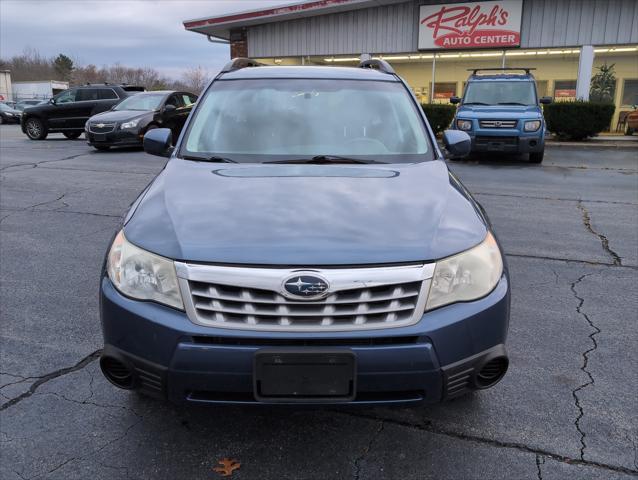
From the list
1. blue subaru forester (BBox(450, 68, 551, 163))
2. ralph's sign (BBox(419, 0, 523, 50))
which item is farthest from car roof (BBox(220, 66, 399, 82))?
ralph's sign (BBox(419, 0, 523, 50))

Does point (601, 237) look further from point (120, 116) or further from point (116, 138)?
point (120, 116)

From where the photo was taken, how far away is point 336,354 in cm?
A: 201

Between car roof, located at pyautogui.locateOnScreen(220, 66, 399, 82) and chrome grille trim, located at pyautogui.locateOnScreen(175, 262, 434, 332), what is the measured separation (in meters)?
2.20

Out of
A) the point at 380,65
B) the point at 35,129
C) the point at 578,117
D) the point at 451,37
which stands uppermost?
the point at 451,37

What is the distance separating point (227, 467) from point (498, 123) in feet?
37.0

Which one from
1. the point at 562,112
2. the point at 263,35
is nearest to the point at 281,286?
the point at 562,112

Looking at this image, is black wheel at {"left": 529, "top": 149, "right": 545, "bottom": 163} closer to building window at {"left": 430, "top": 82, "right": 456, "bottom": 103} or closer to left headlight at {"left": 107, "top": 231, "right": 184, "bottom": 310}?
building window at {"left": 430, "top": 82, "right": 456, "bottom": 103}

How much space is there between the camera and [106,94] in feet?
58.9

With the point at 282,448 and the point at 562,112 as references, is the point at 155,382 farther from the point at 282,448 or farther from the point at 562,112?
the point at 562,112

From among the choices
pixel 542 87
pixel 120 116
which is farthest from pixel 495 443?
pixel 542 87

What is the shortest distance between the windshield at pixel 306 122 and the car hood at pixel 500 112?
29.7 feet

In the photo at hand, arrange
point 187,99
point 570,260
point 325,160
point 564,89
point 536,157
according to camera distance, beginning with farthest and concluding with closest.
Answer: point 564,89
point 187,99
point 536,157
point 570,260
point 325,160

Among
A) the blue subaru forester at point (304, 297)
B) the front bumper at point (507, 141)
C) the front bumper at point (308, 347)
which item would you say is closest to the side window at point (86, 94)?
the front bumper at point (507, 141)

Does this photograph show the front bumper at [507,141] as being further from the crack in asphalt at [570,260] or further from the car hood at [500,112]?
the crack in asphalt at [570,260]
